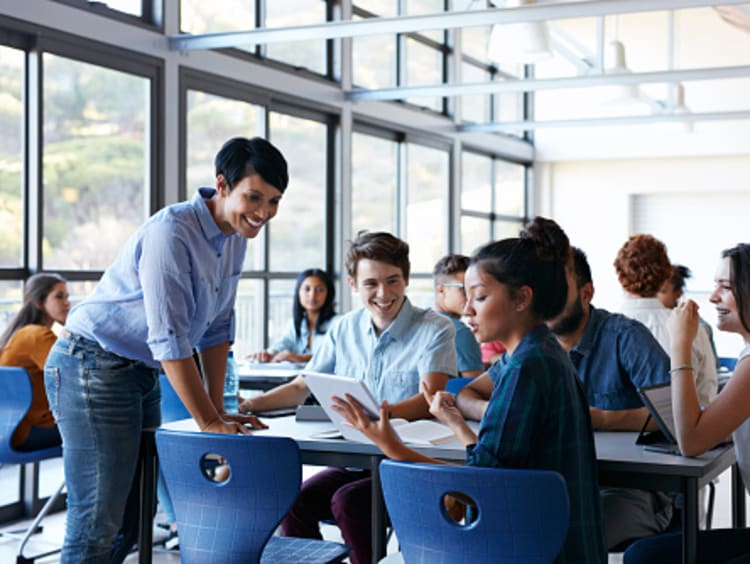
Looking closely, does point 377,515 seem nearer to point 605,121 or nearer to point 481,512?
point 481,512

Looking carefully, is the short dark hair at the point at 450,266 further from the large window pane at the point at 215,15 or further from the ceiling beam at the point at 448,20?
the large window pane at the point at 215,15

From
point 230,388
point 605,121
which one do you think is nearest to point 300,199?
point 605,121

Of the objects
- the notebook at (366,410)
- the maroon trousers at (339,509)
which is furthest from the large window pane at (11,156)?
the notebook at (366,410)

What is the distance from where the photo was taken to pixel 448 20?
5.08 meters

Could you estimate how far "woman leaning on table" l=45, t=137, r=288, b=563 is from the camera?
2629 millimetres

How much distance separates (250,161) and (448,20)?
272cm

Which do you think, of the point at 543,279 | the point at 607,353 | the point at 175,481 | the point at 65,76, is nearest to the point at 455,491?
the point at 543,279

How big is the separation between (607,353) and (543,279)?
2.78 feet

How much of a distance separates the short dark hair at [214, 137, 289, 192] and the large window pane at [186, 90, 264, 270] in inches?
143

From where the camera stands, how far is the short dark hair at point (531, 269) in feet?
6.99

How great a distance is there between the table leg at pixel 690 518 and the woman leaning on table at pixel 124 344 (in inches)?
42.7

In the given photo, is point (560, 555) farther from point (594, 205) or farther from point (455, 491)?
point (594, 205)

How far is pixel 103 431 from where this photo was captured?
2.65 meters

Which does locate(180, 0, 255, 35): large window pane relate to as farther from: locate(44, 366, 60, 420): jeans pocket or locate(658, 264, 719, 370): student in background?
locate(44, 366, 60, 420): jeans pocket
